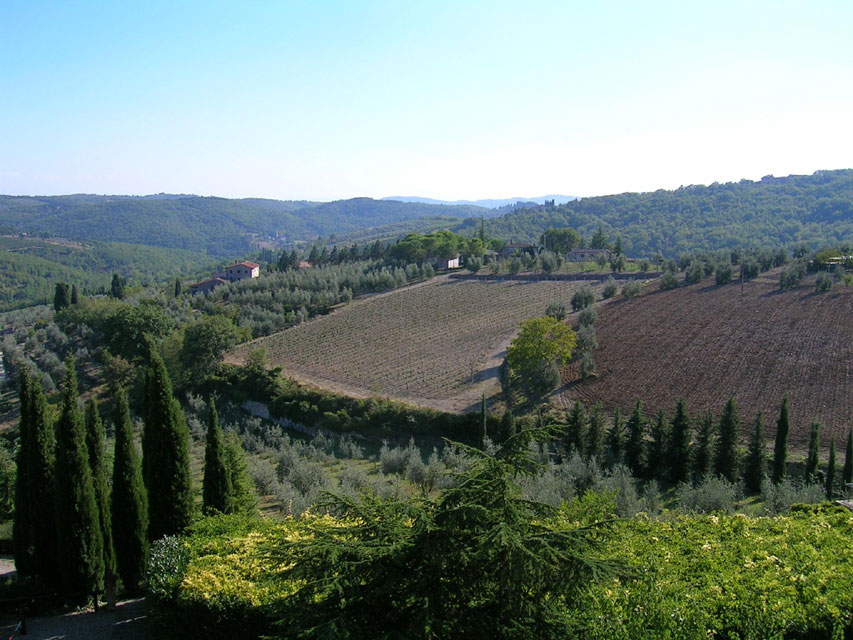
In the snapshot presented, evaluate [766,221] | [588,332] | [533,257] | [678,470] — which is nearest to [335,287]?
[533,257]

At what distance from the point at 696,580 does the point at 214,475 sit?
10957 millimetres

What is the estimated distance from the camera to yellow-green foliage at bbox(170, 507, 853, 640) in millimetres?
6383

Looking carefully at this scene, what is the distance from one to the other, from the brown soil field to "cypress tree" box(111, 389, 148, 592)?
2380 cm

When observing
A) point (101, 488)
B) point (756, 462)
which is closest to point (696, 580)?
point (101, 488)

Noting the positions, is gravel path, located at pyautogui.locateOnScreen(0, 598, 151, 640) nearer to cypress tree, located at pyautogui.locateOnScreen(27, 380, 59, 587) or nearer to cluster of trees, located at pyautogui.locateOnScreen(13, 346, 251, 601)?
cluster of trees, located at pyautogui.locateOnScreen(13, 346, 251, 601)

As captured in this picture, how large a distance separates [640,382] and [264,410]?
74.3 feet

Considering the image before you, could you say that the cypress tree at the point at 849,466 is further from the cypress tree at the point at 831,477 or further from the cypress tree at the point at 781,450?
the cypress tree at the point at 781,450

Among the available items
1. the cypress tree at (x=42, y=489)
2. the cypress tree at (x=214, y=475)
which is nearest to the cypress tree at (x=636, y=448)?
the cypress tree at (x=214, y=475)

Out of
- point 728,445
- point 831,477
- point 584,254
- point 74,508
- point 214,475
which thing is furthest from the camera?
point 584,254

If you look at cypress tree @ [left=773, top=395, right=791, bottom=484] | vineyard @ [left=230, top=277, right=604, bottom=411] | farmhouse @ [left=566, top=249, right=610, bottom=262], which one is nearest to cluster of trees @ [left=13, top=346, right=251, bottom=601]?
cypress tree @ [left=773, top=395, right=791, bottom=484]

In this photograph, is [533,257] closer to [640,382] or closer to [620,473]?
[640,382]

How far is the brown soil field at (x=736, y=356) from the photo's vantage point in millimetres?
30469

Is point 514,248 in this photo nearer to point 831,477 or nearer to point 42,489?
point 831,477

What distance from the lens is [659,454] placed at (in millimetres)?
25922
